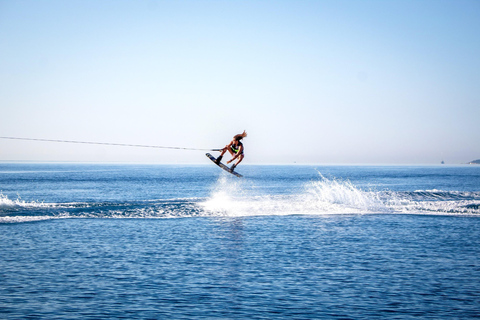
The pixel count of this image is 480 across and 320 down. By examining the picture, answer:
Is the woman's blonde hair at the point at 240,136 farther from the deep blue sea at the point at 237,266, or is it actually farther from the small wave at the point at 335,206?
the small wave at the point at 335,206

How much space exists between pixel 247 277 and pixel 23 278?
8.52 metres

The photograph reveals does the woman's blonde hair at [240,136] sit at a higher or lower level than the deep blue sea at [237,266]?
higher

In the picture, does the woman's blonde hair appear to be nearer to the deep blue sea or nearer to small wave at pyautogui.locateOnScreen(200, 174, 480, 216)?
the deep blue sea

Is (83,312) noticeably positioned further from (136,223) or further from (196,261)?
(136,223)

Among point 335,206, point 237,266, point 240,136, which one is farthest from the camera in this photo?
point 335,206

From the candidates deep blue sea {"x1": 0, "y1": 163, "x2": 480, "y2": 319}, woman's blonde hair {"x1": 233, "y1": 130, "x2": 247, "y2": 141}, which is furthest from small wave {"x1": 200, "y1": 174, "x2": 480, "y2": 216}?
woman's blonde hair {"x1": 233, "y1": 130, "x2": 247, "y2": 141}

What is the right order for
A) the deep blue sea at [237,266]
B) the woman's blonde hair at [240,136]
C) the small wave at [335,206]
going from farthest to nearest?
the small wave at [335,206] < the woman's blonde hair at [240,136] < the deep blue sea at [237,266]

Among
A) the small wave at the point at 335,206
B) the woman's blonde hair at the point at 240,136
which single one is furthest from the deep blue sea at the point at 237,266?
the woman's blonde hair at the point at 240,136

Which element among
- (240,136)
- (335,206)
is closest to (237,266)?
(240,136)

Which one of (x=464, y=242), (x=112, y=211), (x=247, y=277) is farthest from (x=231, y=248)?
(x=112, y=211)

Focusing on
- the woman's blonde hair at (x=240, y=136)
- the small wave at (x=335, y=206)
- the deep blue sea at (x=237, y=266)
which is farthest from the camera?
the small wave at (x=335, y=206)

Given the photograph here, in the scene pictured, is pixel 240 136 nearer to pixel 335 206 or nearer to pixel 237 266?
pixel 237 266

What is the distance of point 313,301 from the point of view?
12.9m

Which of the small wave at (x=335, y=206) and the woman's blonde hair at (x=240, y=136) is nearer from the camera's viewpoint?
the woman's blonde hair at (x=240, y=136)
